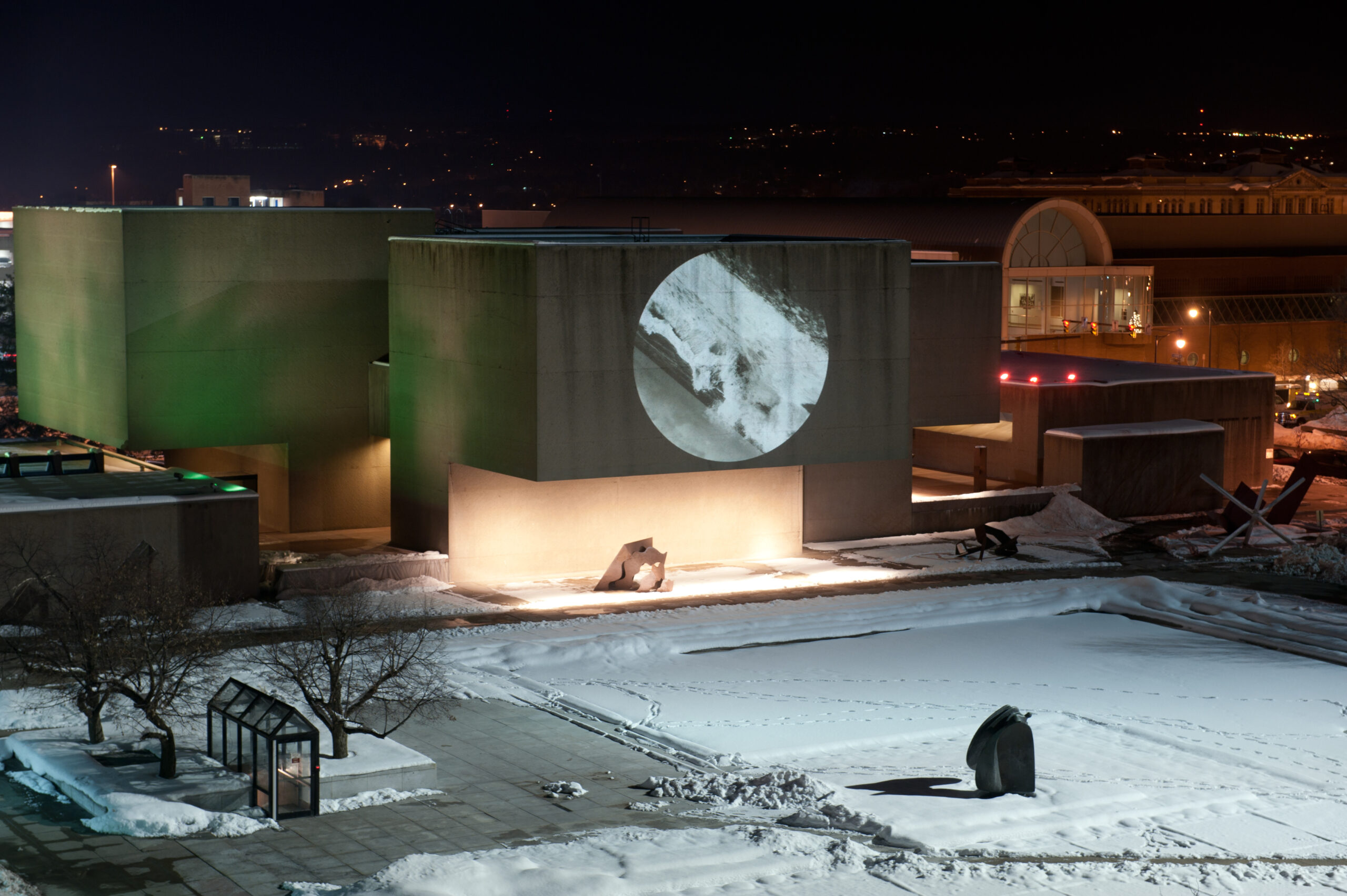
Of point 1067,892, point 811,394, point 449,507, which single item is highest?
point 811,394

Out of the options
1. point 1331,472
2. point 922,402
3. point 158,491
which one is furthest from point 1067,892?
point 1331,472

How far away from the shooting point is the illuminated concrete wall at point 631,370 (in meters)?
34.2

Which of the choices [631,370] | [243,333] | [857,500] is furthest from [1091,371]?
[243,333]

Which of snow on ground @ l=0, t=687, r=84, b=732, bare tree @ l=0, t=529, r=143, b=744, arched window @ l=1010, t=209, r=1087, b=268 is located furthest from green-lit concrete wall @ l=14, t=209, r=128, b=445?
arched window @ l=1010, t=209, r=1087, b=268

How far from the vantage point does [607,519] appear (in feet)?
124

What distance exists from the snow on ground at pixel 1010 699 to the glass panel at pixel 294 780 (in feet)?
16.4

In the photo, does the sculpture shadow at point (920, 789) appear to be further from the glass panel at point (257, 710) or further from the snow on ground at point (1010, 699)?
the glass panel at point (257, 710)

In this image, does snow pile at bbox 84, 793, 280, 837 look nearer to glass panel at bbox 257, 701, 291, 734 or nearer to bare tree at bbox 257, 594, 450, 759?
glass panel at bbox 257, 701, 291, 734

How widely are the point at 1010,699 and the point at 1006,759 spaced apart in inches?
224

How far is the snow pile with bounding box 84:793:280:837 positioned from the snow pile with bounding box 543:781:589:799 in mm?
3403

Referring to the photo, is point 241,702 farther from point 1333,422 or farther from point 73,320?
point 1333,422

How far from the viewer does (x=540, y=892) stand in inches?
680

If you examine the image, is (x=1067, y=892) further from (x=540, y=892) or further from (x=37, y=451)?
(x=37, y=451)

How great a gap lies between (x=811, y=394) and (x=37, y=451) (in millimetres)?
18519
